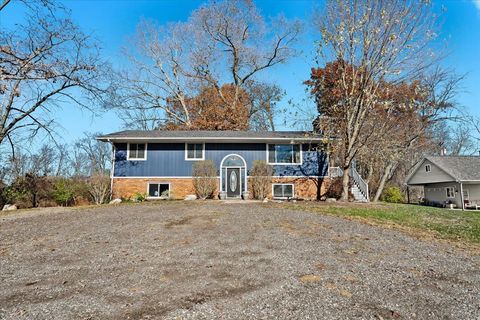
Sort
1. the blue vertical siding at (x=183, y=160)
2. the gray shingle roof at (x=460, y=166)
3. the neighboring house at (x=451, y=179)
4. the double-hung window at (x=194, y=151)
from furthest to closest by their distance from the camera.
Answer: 1. the neighboring house at (x=451, y=179)
2. the gray shingle roof at (x=460, y=166)
3. the double-hung window at (x=194, y=151)
4. the blue vertical siding at (x=183, y=160)

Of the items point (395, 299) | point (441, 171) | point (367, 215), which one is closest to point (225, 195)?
point (367, 215)

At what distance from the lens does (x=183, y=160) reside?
17.1 meters

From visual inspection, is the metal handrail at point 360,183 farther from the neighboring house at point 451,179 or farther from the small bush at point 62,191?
the small bush at point 62,191

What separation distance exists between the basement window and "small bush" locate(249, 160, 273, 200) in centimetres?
495

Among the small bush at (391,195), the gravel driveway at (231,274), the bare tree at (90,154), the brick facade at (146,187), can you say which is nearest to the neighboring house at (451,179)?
the small bush at (391,195)

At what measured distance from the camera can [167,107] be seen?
2989 cm

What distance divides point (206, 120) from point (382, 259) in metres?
23.8

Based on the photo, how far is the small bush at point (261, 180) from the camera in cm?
1614

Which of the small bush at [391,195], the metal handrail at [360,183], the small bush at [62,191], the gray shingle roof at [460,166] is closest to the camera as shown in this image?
the small bush at [62,191]

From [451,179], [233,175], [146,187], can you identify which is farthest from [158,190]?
[451,179]

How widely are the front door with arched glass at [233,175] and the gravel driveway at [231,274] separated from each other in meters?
9.79

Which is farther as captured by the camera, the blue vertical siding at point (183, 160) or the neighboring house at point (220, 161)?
the blue vertical siding at point (183, 160)

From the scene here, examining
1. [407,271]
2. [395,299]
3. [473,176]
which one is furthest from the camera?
[473,176]

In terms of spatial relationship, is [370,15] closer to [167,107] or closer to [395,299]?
[395,299]
